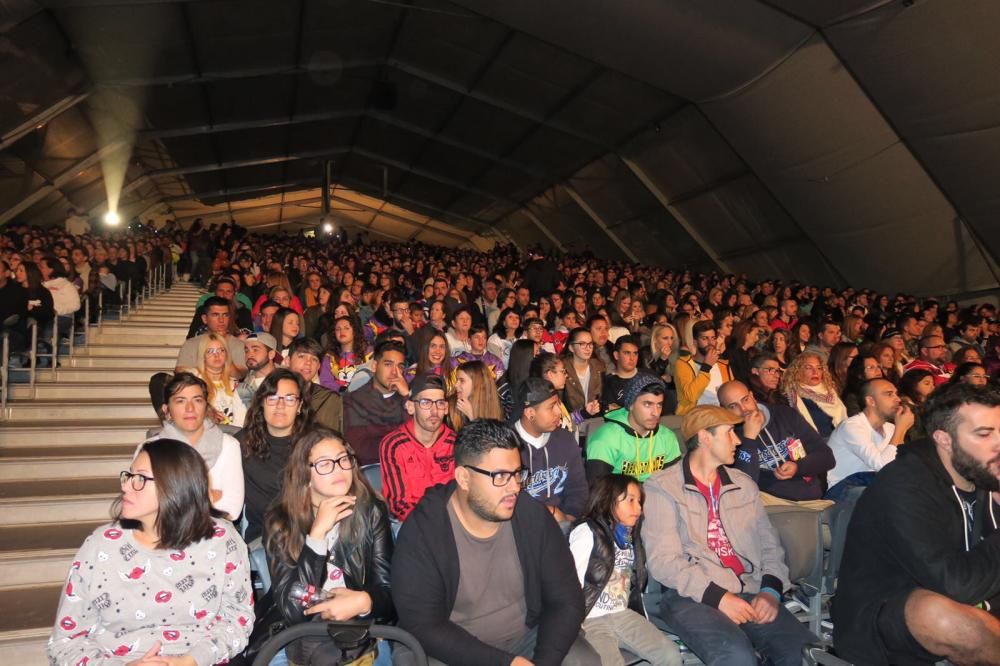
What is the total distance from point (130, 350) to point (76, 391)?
1.41 metres

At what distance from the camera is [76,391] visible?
24.0 feet

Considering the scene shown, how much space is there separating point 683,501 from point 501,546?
112cm

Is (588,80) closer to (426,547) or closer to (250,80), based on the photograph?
(250,80)

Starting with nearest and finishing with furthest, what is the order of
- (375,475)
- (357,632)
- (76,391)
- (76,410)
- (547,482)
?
(357,632) → (375,475) → (547,482) → (76,410) → (76,391)

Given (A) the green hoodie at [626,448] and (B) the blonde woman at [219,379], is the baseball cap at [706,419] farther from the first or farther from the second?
(B) the blonde woman at [219,379]

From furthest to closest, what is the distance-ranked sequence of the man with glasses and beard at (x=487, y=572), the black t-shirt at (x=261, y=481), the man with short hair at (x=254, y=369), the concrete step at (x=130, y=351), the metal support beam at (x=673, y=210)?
the metal support beam at (x=673, y=210) → the concrete step at (x=130, y=351) → the man with short hair at (x=254, y=369) → the black t-shirt at (x=261, y=481) → the man with glasses and beard at (x=487, y=572)

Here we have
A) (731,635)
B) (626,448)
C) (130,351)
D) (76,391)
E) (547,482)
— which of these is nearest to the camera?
(731,635)

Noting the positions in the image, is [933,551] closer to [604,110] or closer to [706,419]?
[706,419]

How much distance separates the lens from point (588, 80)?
54.9 feet

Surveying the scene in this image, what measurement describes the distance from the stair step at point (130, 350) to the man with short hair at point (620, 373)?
4641 millimetres

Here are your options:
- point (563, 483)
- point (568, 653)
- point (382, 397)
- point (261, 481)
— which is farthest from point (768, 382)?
point (261, 481)

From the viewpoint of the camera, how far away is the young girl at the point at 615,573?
11.7 feet

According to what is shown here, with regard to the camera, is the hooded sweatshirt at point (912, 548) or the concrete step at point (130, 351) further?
the concrete step at point (130, 351)

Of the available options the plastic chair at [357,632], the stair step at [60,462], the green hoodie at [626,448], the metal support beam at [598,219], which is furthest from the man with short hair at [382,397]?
the metal support beam at [598,219]
